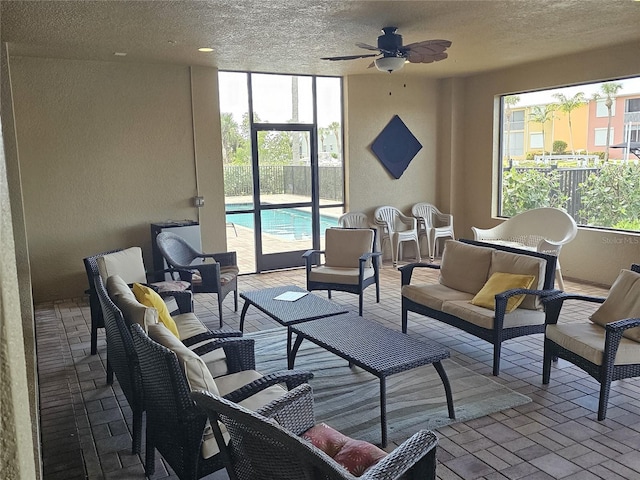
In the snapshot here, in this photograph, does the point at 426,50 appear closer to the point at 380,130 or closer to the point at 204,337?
the point at 204,337

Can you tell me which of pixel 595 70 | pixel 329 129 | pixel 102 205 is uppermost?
pixel 595 70

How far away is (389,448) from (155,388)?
133cm

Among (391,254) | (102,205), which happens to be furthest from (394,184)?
(102,205)

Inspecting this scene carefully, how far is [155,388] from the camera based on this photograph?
2.48 meters

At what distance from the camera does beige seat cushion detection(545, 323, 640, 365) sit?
326cm

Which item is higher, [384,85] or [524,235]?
[384,85]

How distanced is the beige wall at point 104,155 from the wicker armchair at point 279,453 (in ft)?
16.6

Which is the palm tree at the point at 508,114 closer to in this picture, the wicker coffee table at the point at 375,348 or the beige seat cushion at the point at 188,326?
the wicker coffee table at the point at 375,348

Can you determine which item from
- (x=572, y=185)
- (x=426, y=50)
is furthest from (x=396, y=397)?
(x=572, y=185)

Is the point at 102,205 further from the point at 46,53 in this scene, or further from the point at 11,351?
the point at 11,351

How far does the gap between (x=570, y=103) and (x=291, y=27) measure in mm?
4006

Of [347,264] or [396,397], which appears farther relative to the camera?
[347,264]

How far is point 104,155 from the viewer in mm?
6504

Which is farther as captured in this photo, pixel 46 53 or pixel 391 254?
pixel 391 254
